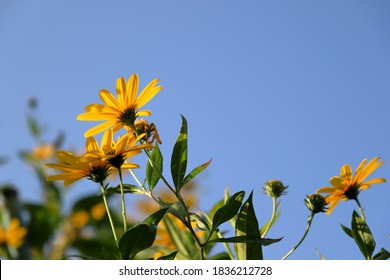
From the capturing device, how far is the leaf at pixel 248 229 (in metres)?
0.79

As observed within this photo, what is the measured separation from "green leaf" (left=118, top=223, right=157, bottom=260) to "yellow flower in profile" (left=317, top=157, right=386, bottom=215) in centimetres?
37

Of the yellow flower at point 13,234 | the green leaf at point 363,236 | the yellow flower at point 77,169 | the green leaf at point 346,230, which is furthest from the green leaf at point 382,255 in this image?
the yellow flower at point 13,234

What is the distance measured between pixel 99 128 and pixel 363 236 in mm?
511

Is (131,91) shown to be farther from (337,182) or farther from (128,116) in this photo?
(337,182)

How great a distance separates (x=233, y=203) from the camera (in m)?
0.81

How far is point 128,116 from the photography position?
1.01 m

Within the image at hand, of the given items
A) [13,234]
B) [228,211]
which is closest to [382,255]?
[228,211]

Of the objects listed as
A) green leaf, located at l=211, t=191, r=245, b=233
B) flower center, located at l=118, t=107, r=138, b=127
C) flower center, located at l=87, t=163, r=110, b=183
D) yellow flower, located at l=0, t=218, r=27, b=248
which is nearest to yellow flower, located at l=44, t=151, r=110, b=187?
flower center, located at l=87, t=163, r=110, b=183

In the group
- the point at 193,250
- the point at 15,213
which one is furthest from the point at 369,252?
the point at 15,213

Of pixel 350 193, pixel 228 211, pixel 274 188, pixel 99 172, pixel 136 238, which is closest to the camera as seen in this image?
pixel 136 238

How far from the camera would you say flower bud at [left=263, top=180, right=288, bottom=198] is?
1230mm

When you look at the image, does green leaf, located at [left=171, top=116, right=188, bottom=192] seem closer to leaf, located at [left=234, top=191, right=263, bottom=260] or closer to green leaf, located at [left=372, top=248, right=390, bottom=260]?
leaf, located at [left=234, top=191, right=263, bottom=260]
